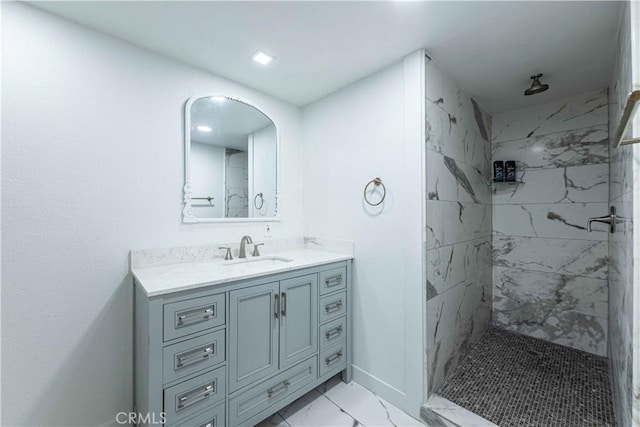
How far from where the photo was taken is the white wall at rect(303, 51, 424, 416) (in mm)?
1726

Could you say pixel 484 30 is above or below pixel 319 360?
above

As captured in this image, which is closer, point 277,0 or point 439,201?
point 277,0

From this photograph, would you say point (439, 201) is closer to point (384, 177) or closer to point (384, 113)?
point (384, 177)

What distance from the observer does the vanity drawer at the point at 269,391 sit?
1.42 meters

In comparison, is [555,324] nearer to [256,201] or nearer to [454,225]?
[454,225]

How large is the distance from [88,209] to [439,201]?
2.20 m

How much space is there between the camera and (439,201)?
73.9 inches

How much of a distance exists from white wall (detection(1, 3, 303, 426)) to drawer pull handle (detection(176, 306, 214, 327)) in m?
0.62

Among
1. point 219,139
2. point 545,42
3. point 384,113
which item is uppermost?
point 545,42

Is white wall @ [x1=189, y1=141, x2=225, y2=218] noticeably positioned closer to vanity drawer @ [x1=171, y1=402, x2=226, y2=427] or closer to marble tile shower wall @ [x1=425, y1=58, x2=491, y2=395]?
vanity drawer @ [x1=171, y1=402, x2=226, y2=427]

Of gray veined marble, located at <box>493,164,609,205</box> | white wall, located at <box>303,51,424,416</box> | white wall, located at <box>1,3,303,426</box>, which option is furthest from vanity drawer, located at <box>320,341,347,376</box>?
gray veined marble, located at <box>493,164,609,205</box>

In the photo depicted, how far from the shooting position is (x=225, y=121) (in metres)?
2.09

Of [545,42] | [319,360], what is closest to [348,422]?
[319,360]

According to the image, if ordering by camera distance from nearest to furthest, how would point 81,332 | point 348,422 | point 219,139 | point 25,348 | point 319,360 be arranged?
1. point 25,348
2. point 81,332
3. point 348,422
4. point 319,360
5. point 219,139
